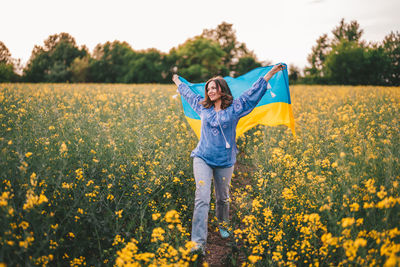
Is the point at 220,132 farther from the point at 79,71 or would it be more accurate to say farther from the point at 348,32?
the point at 348,32

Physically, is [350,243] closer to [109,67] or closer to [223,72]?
[109,67]

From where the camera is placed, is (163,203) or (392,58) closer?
(163,203)

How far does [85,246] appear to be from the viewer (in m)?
2.87

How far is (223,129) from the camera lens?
3.40 meters

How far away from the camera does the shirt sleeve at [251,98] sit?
11.1 ft

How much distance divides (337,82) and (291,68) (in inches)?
779

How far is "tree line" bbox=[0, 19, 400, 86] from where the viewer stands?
36.6 metres

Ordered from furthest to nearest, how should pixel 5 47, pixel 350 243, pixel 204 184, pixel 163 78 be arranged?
pixel 163 78
pixel 5 47
pixel 204 184
pixel 350 243

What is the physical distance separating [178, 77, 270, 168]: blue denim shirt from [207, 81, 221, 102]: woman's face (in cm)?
20

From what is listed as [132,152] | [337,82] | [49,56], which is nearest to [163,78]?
[49,56]

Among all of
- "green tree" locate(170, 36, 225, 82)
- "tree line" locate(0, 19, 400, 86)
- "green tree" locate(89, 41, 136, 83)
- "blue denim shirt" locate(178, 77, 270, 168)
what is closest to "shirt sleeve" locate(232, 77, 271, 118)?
"blue denim shirt" locate(178, 77, 270, 168)

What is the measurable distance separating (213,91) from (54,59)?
5155 centimetres

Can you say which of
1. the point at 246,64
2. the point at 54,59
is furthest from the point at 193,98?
the point at 246,64

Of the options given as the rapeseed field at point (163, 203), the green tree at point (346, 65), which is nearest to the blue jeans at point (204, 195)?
the rapeseed field at point (163, 203)
